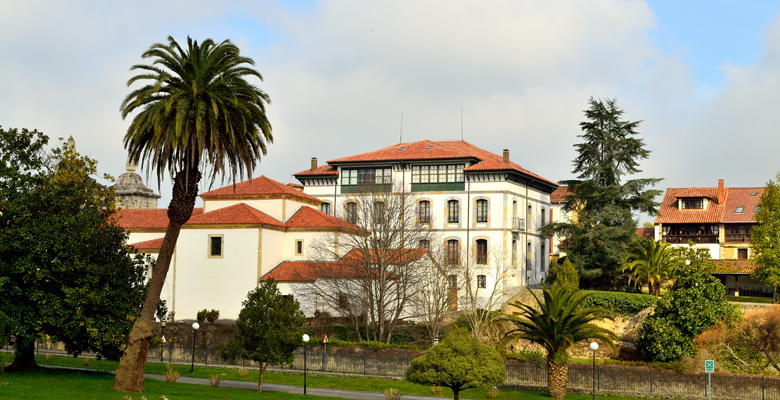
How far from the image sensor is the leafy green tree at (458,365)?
99.8ft

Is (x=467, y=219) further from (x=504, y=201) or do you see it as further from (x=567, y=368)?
(x=567, y=368)

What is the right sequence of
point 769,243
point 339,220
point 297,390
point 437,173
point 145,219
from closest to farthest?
point 297,390
point 769,243
point 339,220
point 145,219
point 437,173

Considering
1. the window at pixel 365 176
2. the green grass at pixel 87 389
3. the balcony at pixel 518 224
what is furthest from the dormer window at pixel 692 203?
the green grass at pixel 87 389

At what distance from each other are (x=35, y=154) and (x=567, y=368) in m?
24.8

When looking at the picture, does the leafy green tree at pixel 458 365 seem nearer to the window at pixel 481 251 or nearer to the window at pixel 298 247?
the window at pixel 298 247

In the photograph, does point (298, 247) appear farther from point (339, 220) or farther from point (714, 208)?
point (714, 208)

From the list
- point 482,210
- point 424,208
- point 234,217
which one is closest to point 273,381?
point 234,217

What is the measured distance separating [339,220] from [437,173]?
10.5 m

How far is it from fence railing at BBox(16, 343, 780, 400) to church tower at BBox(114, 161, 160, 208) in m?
56.8

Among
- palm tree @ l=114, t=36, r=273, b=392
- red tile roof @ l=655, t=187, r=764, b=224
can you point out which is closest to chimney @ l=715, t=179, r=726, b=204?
red tile roof @ l=655, t=187, r=764, b=224

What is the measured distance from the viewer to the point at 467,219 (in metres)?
66.9

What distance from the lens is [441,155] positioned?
67.7m

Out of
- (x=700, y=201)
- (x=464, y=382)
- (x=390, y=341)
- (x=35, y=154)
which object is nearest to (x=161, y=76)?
(x=35, y=154)

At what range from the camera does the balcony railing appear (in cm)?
7469
